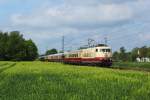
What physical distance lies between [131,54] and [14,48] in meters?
41.9

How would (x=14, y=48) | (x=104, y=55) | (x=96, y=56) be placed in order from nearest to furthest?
(x=104, y=55), (x=96, y=56), (x=14, y=48)

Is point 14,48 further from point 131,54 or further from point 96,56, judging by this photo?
point 96,56

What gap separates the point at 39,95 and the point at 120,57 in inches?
5185

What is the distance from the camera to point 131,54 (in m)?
148

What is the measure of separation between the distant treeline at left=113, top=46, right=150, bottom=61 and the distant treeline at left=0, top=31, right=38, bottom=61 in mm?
31659

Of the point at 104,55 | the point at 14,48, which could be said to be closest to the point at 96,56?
the point at 104,55

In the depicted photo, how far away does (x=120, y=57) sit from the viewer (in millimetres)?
145250

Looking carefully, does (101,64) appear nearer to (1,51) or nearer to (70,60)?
(70,60)

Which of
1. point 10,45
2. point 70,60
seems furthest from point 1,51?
point 70,60

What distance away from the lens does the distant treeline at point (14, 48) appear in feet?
459

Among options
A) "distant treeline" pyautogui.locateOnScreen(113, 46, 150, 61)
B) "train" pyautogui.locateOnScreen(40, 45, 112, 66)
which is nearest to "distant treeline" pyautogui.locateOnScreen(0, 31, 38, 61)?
"distant treeline" pyautogui.locateOnScreen(113, 46, 150, 61)

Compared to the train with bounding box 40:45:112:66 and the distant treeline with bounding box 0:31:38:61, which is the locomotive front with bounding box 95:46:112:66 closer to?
the train with bounding box 40:45:112:66

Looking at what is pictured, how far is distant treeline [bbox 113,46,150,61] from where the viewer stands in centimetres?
13660

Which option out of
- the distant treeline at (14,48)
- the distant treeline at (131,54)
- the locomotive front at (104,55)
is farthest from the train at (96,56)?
the distant treeline at (14,48)
